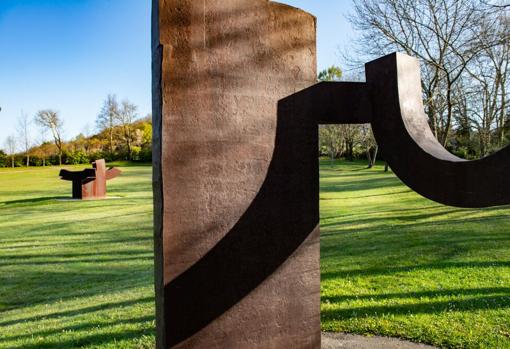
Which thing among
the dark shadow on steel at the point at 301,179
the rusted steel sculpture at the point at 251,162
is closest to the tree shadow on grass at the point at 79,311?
the rusted steel sculpture at the point at 251,162

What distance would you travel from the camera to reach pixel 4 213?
20500mm

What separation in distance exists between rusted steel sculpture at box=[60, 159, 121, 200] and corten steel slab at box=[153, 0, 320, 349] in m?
22.5

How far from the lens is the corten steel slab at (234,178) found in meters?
2.59

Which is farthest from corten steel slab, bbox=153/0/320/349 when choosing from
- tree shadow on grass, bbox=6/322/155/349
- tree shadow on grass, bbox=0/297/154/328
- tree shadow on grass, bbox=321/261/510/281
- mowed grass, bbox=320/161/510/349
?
tree shadow on grass, bbox=321/261/510/281

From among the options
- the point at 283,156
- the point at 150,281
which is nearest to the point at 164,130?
the point at 283,156

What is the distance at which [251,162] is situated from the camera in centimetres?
282

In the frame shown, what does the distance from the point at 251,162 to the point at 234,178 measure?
16cm

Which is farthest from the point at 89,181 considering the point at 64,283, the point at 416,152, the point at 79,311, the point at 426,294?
the point at 416,152

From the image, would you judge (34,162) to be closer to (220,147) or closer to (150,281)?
(150,281)

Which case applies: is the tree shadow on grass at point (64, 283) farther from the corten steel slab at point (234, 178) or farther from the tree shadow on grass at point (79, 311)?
the corten steel slab at point (234, 178)

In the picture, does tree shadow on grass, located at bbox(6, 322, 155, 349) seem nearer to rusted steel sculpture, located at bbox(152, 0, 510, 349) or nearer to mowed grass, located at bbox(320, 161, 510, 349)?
mowed grass, located at bbox(320, 161, 510, 349)

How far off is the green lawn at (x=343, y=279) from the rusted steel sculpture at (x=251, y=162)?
2177 millimetres

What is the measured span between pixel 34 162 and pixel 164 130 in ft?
243

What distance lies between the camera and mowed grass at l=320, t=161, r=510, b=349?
4773 millimetres
